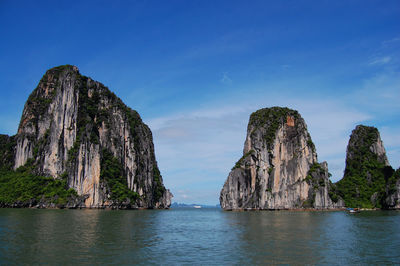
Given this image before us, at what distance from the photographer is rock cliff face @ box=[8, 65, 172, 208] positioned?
106312 millimetres

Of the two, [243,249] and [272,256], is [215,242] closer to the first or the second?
[243,249]

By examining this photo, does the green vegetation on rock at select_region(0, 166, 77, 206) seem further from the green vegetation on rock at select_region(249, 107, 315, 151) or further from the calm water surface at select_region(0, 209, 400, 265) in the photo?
the calm water surface at select_region(0, 209, 400, 265)

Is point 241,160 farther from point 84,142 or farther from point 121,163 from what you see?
point 84,142

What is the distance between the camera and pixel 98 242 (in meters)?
29.1

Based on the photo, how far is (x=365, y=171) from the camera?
427 feet

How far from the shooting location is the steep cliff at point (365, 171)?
121 metres

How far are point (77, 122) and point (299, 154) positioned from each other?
247ft

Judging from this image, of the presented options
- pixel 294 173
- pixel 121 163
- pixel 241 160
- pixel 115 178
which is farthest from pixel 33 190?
pixel 294 173

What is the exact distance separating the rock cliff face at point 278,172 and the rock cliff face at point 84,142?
35190 mm

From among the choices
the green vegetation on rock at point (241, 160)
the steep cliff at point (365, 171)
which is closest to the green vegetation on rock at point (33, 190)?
the green vegetation on rock at point (241, 160)

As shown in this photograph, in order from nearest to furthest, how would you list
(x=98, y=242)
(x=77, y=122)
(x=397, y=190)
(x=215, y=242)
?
(x=98, y=242)
(x=215, y=242)
(x=397, y=190)
(x=77, y=122)

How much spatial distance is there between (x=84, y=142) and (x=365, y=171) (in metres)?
99.2

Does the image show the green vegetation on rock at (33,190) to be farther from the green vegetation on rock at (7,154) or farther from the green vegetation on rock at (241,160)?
the green vegetation on rock at (241,160)

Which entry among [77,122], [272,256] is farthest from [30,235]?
[77,122]
